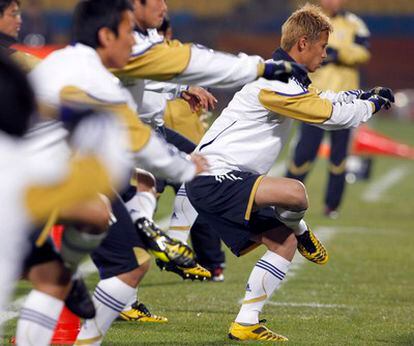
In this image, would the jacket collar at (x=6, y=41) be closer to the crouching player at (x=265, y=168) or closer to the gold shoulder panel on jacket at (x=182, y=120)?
the crouching player at (x=265, y=168)

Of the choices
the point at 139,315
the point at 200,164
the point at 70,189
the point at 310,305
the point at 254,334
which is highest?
the point at 70,189

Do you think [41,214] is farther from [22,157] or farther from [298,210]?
[298,210]

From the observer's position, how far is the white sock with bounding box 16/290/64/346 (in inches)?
185

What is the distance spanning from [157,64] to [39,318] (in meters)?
1.25

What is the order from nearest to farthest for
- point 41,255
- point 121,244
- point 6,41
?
point 41,255
point 121,244
point 6,41

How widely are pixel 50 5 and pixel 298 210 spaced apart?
1113 inches

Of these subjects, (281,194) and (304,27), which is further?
(304,27)

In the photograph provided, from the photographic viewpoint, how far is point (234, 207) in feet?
20.6

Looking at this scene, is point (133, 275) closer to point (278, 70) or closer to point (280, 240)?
point (278, 70)

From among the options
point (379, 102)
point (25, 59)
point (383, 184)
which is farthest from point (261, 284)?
point (383, 184)

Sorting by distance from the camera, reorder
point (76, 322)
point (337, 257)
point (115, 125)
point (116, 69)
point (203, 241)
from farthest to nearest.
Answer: point (337, 257)
point (203, 241)
point (76, 322)
point (116, 69)
point (115, 125)

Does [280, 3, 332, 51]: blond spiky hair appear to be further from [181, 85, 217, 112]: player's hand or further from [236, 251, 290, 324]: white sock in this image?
[236, 251, 290, 324]: white sock

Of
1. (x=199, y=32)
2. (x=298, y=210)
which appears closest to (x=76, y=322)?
(x=298, y=210)

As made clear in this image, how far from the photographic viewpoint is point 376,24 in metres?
33.1
